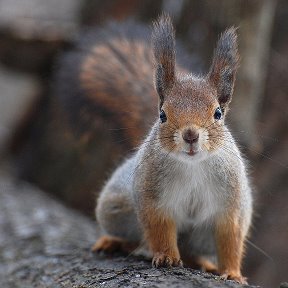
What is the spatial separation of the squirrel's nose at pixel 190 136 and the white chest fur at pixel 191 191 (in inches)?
13.2

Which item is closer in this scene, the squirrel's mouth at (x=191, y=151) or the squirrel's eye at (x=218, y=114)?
the squirrel's mouth at (x=191, y=151)

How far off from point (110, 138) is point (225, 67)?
6.91ft

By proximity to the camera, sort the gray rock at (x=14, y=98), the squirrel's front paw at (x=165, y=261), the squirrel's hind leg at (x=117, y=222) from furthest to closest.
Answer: the gray rock at (x=14, y=98) < the squirrel's hind leg at (x=117, y=222) < the squirrel's front paw at (x=165, y=261)

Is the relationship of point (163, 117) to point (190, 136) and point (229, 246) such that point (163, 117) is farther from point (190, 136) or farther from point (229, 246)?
point (229, 246)

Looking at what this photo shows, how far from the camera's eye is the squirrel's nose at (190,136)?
97.7 inches

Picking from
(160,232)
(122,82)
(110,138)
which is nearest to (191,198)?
(160,232)

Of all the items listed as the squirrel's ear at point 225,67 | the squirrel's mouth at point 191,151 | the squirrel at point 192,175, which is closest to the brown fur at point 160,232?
the squirrel at point 192,175

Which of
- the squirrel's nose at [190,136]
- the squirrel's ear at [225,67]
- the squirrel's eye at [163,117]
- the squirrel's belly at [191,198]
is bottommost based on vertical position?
the squirrel's belly at [191,198]

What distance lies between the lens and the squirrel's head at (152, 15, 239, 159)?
2.54 meters

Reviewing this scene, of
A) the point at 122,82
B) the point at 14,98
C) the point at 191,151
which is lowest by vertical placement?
the point at 191,151

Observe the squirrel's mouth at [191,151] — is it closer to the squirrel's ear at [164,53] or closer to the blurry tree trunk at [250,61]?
the squirrel's ear at [164,53]

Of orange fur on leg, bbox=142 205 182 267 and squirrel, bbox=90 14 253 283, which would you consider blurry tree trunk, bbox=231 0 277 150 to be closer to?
squirrel, bbox=90 14 253 283

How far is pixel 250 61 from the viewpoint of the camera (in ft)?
16.5

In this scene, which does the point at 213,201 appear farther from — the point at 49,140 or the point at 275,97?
the point at 275,97
